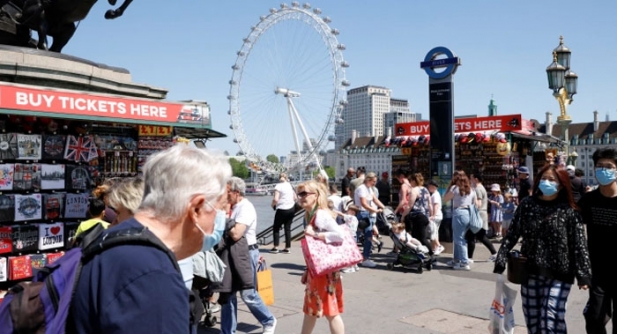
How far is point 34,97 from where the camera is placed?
6.59 meters

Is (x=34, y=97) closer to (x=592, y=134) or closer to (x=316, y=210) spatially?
(x=316, y=210)

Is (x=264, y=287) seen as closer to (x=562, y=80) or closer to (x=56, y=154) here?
(x=56, y=154)

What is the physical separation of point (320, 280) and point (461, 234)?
17.9ft

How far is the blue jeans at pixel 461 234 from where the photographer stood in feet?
31.7

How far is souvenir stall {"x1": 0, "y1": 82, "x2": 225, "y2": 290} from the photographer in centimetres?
685

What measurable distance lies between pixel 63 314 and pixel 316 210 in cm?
366

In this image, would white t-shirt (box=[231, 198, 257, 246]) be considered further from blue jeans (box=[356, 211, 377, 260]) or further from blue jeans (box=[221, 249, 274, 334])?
blue jeans (box=[356, 211, 377, 260])

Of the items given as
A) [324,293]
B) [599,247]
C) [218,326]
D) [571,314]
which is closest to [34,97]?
[218,326]

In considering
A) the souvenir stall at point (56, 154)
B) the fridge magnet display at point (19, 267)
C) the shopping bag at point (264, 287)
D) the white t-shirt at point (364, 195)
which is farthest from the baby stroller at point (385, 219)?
the fridge magnet display at point (19, 267)

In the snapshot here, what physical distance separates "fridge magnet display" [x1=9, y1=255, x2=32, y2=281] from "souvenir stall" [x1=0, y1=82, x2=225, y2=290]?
11 millimetres

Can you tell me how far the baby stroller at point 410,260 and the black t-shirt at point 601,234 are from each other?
15.5ft

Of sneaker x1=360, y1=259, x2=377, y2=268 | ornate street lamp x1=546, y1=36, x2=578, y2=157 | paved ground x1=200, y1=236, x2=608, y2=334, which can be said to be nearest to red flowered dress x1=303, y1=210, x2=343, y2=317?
paved ground x1=200, y1=236, x2=608, y2=334

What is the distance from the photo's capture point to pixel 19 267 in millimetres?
6934

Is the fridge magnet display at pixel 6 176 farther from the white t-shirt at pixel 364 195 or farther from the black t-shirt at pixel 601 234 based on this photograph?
the black t-shirt at pixel 601 234
